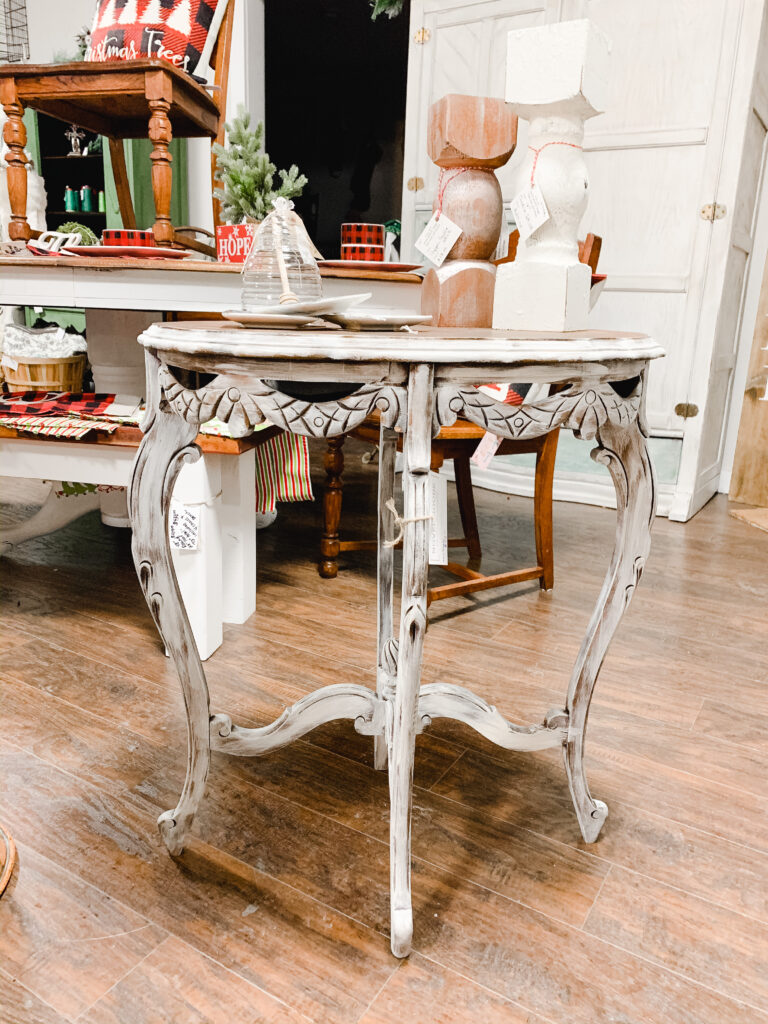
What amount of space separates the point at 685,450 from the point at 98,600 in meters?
2.18

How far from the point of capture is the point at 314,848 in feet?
3.54

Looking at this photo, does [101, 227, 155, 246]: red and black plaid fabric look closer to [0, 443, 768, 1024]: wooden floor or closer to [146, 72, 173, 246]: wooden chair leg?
[146, 72, 173, 246]: wooden chair leg

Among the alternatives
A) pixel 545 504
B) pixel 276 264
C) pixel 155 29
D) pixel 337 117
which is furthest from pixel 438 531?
pixel 337 117

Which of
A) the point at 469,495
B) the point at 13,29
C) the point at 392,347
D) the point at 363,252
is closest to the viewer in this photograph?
the point at 392,347

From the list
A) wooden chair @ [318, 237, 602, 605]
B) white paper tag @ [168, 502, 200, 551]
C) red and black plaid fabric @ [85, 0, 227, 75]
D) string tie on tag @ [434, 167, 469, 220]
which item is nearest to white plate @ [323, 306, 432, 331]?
string tie on tag @ [434, 167, 469, 220]

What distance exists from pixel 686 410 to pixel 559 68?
2.20 m

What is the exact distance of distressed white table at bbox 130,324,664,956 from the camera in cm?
75

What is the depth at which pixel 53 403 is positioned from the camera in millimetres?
1777

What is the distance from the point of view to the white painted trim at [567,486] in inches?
117

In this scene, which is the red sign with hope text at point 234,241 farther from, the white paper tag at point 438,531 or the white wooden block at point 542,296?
the white wooden block at point 542,296

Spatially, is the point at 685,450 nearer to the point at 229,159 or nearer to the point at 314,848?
the point at 229,159

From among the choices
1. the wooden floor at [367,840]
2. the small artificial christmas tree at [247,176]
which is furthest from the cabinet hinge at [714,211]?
the small artificial christmas tree at [247,176]

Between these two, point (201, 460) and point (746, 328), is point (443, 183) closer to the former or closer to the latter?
point (201, 460)

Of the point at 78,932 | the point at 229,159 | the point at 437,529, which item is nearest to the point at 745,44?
the point at 229,159
